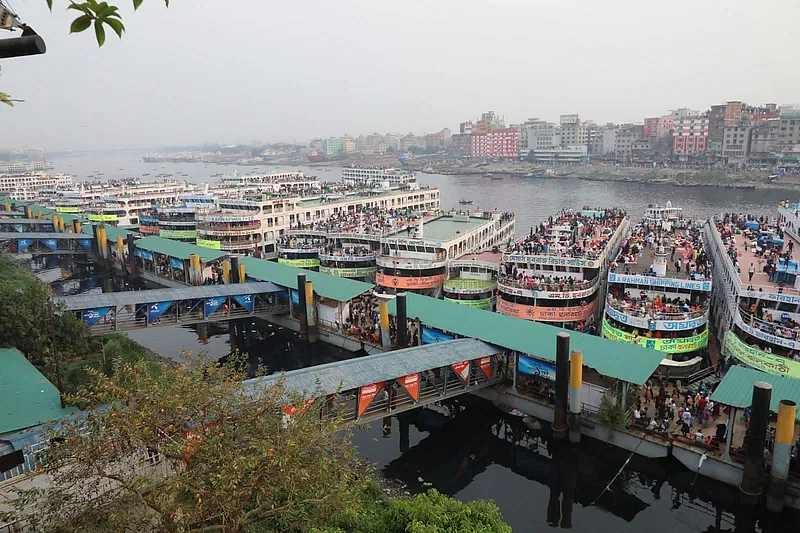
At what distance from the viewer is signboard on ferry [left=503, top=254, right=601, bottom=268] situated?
31984mm

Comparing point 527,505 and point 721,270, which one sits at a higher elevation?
point 721,270

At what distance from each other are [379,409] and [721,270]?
23592 millimetres

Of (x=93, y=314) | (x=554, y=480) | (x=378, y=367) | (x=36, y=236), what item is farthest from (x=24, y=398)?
(x=36, y=236)

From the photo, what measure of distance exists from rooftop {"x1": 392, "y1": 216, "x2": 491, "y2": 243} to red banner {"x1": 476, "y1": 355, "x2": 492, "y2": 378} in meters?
16.5

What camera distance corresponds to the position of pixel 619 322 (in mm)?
26516

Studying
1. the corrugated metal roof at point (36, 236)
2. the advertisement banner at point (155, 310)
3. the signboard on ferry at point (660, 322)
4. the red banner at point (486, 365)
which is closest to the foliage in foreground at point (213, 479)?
the red banner at point (486, 365)

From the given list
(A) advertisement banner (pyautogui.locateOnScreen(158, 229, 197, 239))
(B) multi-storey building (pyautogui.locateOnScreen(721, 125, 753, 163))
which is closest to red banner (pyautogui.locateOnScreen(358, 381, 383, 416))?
(A) advertisement banner (pyautogui.locateOnScreen(158, 229, 197, 239))

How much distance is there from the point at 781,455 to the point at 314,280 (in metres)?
25.3

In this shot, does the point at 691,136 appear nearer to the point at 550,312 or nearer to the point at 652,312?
the point at 550,312

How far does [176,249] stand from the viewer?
4894 centimetres

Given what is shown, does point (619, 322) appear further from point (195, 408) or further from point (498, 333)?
point (195, 408)

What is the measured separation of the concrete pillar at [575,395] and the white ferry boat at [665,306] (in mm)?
5399

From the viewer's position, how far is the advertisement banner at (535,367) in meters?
23.4

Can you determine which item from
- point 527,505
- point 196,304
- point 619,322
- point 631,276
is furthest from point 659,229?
point 196,304
